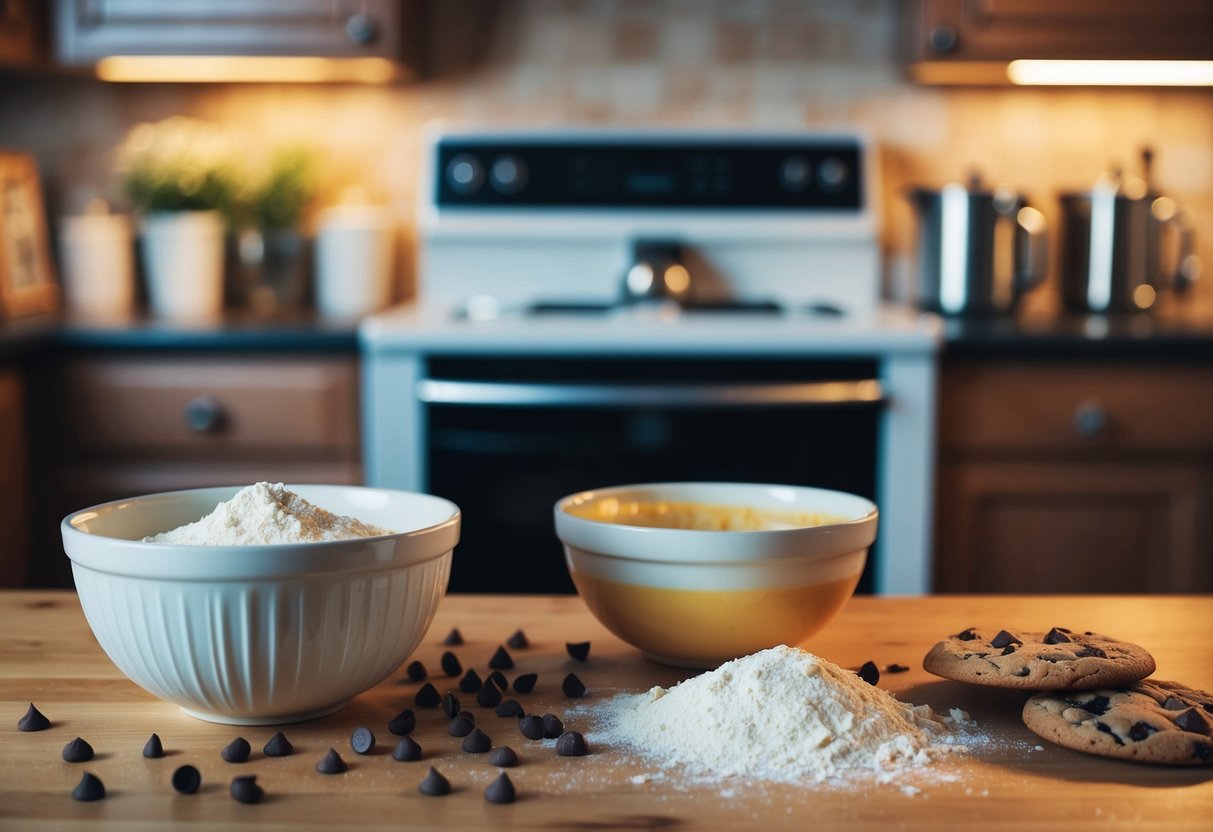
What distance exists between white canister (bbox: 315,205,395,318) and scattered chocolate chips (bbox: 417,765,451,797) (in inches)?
80.8

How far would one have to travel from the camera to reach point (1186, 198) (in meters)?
2.79

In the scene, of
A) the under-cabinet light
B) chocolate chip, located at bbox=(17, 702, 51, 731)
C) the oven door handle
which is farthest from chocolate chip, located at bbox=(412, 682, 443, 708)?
the under-cabinet light

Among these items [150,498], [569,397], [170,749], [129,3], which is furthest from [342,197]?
[170,749]

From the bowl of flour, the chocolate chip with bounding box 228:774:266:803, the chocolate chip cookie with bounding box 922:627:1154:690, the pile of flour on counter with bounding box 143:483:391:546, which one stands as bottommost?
the chocolate chip with bounding box 228:774:266:803

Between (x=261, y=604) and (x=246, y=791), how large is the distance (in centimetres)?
11

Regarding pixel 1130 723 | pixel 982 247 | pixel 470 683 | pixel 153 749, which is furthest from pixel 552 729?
pixel 982 247

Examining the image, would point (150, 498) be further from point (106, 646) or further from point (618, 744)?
point (618, 744)

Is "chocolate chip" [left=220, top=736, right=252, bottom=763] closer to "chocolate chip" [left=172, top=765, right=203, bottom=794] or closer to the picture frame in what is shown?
"chocolate chip" [left=172, top=765, right=203, bottom=794]

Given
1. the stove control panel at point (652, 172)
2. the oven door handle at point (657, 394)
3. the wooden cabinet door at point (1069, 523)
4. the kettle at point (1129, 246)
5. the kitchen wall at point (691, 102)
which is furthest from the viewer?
the kitchen wall at point (691, 102)

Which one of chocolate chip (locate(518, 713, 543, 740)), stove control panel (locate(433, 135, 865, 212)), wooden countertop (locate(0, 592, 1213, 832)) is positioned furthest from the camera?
stove control panel (locate(433, 135, 865, 212))

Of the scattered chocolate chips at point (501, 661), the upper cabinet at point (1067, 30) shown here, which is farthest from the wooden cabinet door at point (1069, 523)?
the scattered chocolate chips at point (501, 661)

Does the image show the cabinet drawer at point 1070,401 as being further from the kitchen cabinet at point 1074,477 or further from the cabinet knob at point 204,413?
the cabinet knob at point 204,413

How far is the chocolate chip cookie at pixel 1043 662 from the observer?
0.75 metres

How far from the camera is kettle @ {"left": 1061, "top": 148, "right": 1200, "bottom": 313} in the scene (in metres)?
2.50
